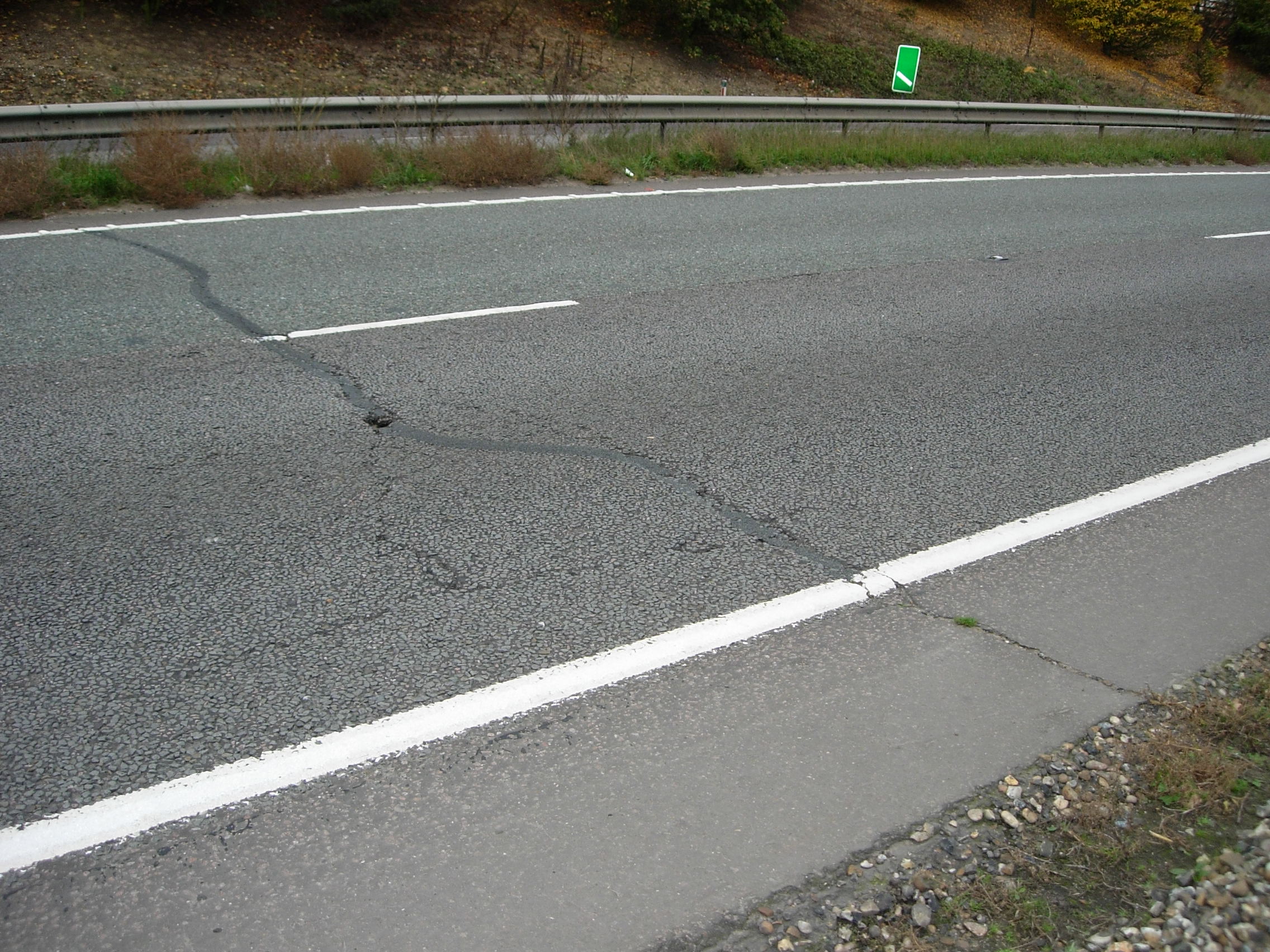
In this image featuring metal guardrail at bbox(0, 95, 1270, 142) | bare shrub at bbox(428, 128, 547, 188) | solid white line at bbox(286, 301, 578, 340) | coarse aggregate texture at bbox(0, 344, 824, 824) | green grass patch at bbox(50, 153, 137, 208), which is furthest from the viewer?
bare shrub at bbox(428, 128, 547, 188)

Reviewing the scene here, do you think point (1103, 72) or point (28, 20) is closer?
point (28, 20)

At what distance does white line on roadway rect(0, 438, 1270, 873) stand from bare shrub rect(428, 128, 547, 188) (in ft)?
24.8

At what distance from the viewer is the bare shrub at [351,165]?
10.1 m

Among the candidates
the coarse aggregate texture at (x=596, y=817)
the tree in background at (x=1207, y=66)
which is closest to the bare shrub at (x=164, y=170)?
the coarse aggregate texture at (x=596, y=817)

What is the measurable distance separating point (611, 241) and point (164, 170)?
3919 millimetres

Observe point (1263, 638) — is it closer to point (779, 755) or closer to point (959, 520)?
point (959, 520)

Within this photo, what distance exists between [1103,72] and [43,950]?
3379 cm

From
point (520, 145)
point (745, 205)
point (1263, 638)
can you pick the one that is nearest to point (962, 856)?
point (1263, 638)

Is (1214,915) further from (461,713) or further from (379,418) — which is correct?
(379,418)

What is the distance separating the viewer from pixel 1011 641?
3740mm

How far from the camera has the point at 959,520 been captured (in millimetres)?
4531

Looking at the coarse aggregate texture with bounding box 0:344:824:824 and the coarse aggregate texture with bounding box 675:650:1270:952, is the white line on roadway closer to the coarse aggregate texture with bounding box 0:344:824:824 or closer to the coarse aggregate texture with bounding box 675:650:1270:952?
the coarse aggregate texture with bounding box 0:344:824:824

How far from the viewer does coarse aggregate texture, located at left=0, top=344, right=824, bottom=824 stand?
311 centimetres

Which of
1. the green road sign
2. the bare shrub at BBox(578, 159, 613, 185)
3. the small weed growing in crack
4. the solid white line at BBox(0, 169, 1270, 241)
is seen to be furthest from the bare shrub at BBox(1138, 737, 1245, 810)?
the green road sign
